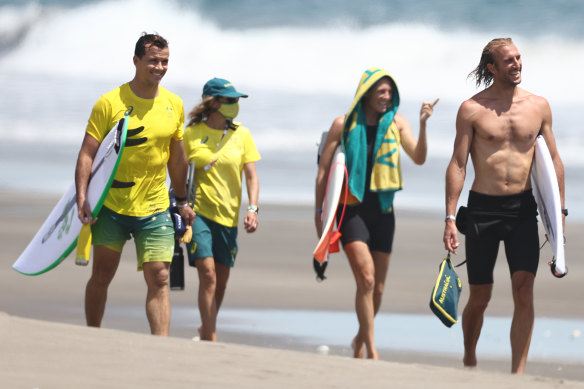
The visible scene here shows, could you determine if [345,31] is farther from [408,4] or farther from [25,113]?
[25,113]

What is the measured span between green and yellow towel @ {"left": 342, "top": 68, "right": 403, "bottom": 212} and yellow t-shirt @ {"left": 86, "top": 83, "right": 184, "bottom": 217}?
3.62 ft

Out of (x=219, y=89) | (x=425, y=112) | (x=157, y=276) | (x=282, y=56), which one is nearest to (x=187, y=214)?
(x=157, y=276)

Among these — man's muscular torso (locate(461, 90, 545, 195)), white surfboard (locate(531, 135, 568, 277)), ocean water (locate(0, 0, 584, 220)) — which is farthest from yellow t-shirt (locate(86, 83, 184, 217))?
ocean water (locate(0, 0, 584, 220))

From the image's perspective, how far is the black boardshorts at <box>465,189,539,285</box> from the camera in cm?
657

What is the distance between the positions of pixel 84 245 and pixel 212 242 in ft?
3.86

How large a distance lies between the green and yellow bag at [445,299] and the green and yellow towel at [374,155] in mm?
706

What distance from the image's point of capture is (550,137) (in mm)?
6754

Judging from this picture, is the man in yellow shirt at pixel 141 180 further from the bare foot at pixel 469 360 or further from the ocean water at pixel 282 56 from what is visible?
the ocean water at pixel 282 56

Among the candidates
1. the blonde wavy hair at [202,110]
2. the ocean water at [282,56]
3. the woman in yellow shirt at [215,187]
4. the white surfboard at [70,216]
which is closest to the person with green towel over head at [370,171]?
the woman in yellow shirt at [215,187]

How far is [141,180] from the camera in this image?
6.65 m

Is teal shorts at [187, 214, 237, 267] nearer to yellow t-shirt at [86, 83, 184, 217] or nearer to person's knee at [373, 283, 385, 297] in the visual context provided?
yellow t-shirt at [86, 83, 184, 217]

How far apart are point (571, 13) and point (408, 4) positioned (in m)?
4.37

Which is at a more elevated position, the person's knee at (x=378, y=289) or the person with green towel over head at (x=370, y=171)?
the person with green towel over head at (x=370, y=171)

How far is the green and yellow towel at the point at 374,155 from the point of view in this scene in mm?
7164
